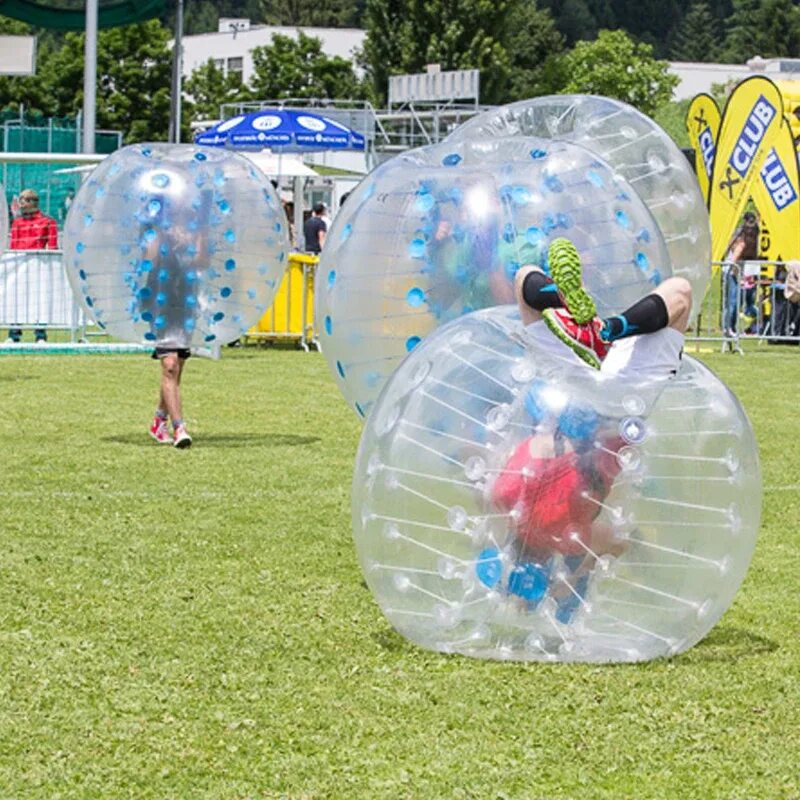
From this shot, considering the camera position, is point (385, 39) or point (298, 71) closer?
point (385, 39)

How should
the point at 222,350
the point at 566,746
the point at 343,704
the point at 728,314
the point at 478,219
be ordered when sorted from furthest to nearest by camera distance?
the point at 728,314, the point at 222,350, the point at 478,219, the point at 343,704, the point at 566,746

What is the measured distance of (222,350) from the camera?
21141mm

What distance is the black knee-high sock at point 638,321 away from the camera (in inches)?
250

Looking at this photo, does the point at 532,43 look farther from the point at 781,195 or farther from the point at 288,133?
the point at 781,195

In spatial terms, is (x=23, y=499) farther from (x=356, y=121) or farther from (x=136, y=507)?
(x=356, y=121)

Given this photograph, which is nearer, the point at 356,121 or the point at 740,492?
the point at 740,492

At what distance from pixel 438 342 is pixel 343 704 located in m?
1.25

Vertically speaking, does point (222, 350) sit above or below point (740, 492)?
below

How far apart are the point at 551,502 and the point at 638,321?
0.71 metres

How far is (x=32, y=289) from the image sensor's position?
2130 cm

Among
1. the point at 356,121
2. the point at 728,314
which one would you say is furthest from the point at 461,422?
the point at 356,121

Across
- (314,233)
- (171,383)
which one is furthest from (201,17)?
(171,383)

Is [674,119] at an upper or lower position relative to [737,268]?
lower

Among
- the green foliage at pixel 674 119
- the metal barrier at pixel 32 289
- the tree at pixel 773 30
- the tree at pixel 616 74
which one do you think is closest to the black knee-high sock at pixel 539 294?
the metal barrier at pixel 32 289
